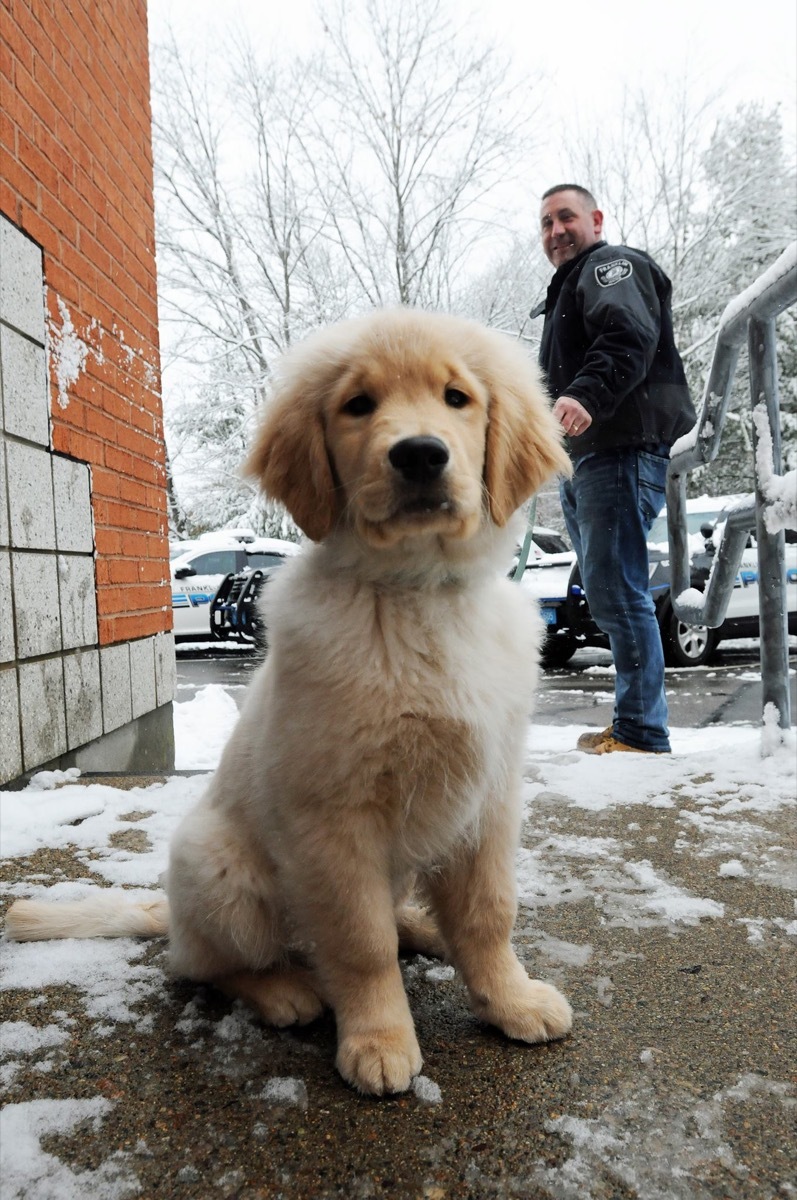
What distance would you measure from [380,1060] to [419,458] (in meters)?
0.99

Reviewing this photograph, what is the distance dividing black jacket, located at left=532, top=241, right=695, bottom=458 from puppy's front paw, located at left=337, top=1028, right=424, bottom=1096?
243 centimetres

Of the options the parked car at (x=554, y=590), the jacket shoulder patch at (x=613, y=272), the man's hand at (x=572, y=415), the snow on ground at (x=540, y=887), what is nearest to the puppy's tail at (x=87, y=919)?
the snow on ground at (x=540, y=887)

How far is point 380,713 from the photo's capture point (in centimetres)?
139

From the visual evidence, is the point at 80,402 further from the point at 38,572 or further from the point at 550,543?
the point at 550,543

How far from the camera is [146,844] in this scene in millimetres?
2484

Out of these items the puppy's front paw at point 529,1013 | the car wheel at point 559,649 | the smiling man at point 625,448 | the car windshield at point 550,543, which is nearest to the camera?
the puppy's front paw at point 529,1013

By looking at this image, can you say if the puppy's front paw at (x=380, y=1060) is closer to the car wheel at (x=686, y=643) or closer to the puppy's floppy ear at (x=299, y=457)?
the puppy's floppy ear at (x=299, y=457)

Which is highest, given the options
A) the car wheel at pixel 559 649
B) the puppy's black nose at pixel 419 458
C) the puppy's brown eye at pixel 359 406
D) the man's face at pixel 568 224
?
the man's face at pixel 568 224

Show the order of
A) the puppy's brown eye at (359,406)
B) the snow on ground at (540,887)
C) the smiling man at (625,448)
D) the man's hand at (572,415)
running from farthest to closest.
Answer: the smiling man at (625,448)
the man's hand at (572,415)
the puppy's brown eye at (359,406)
the snow on ground at (540,887)

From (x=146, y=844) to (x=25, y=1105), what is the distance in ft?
4.09

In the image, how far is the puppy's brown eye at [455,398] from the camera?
63.4 inches

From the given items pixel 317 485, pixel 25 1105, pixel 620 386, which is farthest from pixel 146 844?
pixel 620 386

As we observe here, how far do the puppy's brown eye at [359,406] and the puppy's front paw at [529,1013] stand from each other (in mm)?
1082

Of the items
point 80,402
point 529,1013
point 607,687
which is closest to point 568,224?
point 80,402
